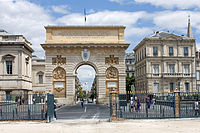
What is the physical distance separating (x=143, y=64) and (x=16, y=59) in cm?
2334

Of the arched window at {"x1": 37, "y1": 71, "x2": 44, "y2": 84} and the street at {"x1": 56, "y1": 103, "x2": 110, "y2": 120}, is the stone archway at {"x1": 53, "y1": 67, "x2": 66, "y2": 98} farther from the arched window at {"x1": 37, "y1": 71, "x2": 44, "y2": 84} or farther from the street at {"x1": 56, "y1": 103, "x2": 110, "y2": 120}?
the arched window at {"x1": 37, "y1": 71, "x2": 44, "y2": 84}

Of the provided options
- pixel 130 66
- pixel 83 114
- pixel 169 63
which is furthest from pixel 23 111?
pixel 130 66

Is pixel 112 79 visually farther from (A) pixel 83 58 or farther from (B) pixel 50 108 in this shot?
(B) pixel 50 108

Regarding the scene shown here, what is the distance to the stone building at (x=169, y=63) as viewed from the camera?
50.2 meters

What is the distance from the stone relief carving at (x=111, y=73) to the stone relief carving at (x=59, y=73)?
616cm

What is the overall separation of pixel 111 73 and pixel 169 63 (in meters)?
16.7

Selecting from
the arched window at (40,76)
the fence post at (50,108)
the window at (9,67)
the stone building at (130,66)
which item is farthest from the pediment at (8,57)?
the stone building at (130,66)

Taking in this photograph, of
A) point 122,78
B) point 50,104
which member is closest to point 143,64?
point 122,78

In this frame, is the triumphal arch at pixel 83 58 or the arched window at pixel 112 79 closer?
the triumphal arch at pixel 83 58

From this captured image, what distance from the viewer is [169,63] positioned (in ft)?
166

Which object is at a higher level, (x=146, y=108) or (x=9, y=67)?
(x=9, y=67)

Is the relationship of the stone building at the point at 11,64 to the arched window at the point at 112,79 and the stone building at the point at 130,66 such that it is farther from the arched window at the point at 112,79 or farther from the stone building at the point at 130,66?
the stone building at the point at 130,66

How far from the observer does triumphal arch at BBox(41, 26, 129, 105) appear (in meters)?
37.8

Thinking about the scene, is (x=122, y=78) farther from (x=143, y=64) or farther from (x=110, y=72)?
(x=143, y=64)
